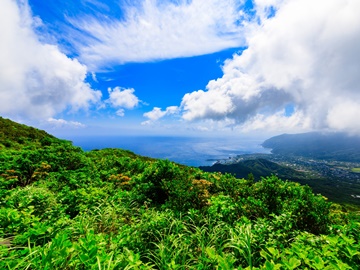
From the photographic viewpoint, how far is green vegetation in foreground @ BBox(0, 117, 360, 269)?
9.36ft

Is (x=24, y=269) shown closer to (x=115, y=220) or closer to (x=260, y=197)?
(x=115, y=220)

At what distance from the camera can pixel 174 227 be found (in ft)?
15.6

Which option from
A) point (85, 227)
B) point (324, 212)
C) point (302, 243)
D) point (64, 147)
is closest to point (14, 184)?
point (64, 147)

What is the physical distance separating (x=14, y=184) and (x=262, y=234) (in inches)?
435

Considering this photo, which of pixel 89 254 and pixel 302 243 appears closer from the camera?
pixel 89 254

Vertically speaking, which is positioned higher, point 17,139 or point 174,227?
point 17,139

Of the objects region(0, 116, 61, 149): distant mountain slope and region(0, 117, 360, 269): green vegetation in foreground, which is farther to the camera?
region(0, 116, 61, 149): distant mountain slope

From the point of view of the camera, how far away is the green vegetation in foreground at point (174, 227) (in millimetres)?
2852

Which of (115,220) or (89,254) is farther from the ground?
(89,254)

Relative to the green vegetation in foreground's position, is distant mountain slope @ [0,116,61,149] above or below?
above

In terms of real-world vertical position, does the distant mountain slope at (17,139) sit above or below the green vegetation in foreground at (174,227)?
above

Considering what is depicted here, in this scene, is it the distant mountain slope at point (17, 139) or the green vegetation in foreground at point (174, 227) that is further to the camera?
the distant mountain slope at point (17, 139)

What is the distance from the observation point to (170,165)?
8086 millimetres

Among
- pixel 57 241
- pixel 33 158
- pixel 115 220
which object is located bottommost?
pixel 115 220
